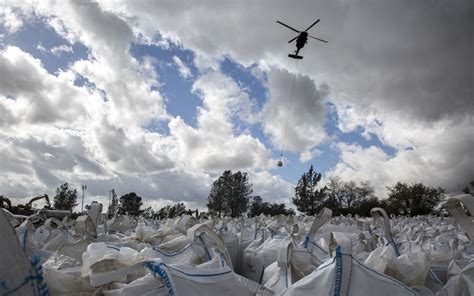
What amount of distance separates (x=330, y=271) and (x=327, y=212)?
107 centimetres

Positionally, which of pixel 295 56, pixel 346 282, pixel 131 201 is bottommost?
pixel 346 282

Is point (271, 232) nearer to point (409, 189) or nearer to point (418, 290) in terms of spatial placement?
point (418, 290)

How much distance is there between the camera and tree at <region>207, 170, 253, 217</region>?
51438 millimetres

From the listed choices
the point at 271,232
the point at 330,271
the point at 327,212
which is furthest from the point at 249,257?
the point at 330,271

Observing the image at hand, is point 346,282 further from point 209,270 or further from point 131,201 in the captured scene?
point 131,201

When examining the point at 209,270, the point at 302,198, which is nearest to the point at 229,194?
the point at 302,198

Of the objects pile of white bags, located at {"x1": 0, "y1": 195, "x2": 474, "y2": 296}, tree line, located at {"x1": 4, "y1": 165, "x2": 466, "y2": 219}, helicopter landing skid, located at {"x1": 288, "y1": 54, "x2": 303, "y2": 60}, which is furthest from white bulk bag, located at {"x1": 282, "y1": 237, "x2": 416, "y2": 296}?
tree line, located at {"x1": 4, "y1": 165, "x2": 466, "y2": 219}

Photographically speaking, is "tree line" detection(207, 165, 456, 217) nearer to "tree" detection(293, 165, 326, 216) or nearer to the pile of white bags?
"tree" detection(293, 165, 326, 216)

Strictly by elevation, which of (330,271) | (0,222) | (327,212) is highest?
(327,212)

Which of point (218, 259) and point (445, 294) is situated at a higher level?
point (218, 259)

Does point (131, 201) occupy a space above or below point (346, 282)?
above

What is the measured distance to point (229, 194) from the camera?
5331 cm

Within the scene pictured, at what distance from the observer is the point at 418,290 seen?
1.89 m

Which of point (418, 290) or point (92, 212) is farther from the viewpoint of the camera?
point (92, 212)
